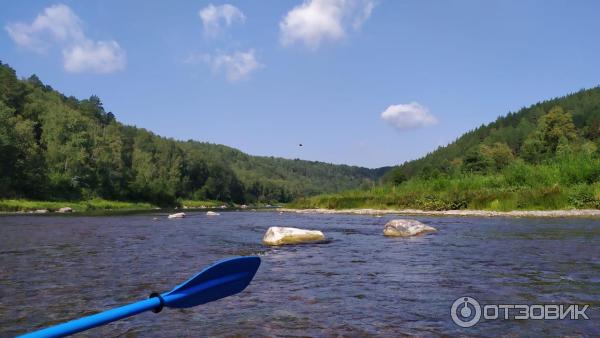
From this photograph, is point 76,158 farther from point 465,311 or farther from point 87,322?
point 87,322

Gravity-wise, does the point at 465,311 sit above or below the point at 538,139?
below

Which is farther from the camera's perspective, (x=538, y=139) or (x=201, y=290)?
(x=538, y=139)

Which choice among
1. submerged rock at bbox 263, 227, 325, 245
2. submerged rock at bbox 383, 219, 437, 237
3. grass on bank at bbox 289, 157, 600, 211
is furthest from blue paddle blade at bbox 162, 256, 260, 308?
grass on bank at bbox 289, 157, 600, 211

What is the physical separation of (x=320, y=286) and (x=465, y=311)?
294 cm

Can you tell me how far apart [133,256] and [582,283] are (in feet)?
37.6

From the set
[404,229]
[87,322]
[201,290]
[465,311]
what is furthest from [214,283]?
[404,229]

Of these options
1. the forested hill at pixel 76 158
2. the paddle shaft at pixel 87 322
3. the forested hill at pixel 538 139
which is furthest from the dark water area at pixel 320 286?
the forested hill at pixel 76 158

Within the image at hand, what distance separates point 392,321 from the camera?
6.36m

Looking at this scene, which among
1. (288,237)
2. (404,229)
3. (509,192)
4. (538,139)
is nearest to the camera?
(288,237)

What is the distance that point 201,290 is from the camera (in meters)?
4.87

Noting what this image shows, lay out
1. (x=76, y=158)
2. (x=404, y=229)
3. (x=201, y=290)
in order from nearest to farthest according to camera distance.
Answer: (x=201, y=290) < (x=404, y=229) < (x=76, y=158)

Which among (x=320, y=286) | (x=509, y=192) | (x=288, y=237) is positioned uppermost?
(x=509, y=192)

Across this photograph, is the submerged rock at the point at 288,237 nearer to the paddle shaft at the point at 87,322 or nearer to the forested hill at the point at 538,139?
the paddle shaft at the point at 87,322

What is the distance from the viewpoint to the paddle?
374cm
